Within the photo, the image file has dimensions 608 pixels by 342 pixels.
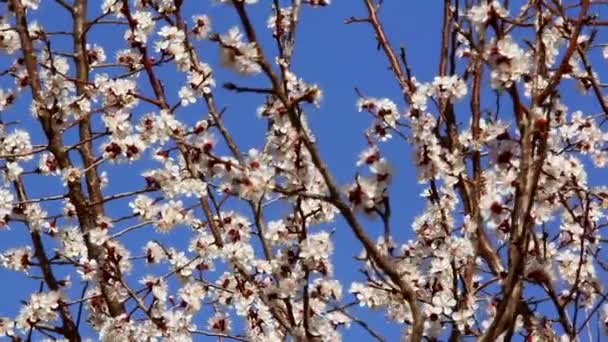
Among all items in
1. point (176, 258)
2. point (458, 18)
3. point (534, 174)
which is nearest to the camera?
point (534, 174)

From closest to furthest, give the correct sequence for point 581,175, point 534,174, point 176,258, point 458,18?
point 534,174 → point 581,175 → point 458,18 → point 176,258

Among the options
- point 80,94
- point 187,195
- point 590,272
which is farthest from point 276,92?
point 80,94

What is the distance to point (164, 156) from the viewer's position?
4871 mm

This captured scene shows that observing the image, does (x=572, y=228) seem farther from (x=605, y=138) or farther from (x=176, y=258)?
(x=176, y=258)

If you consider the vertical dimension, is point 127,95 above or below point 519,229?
above

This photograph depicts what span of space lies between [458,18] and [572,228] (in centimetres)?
115

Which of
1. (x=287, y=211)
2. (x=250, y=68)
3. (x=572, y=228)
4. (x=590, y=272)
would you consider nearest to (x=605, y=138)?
(x=572, y=228)

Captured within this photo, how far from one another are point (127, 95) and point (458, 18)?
176 cm

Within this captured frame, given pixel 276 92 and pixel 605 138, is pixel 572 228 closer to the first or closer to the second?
pixel 605 138

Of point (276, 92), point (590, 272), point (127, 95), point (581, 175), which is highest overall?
point (127, 95)

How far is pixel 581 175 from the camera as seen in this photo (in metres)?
4.61

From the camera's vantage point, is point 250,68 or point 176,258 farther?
point 176,258

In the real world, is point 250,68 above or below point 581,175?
below

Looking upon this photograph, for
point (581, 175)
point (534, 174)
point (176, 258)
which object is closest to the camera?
point (534, 174)
